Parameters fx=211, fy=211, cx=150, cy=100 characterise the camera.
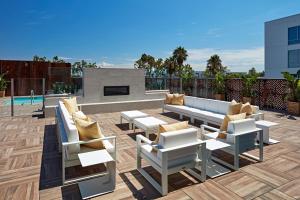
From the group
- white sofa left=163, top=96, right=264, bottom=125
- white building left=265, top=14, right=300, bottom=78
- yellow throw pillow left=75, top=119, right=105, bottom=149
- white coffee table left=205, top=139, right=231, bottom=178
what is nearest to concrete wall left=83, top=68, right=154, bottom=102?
white sofa left=163, top=96, right=264, bottom=125

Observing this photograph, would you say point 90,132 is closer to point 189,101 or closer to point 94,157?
point 94,157

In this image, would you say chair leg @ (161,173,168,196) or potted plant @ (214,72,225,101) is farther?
potted plant @ (214,72,225,101)

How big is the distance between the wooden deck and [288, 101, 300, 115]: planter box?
12.1 ft

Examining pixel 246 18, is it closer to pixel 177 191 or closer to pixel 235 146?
pixel 235 146

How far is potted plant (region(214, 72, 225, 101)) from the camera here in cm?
1184

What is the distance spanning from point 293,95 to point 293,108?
1.96 ft

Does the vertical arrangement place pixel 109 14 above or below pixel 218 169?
above

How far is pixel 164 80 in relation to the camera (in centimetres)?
1302

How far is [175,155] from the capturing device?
302 cm

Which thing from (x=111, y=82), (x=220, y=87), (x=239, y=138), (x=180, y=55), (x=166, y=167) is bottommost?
(x=166, y=167)

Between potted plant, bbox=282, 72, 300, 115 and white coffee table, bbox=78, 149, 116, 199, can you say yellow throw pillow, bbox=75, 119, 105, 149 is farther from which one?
potted plant, bbox=282, 72, 300, 115

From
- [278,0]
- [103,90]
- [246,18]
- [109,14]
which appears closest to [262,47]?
[246,18]

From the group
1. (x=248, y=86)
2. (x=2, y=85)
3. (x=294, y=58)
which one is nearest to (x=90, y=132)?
(x=248, y=86)

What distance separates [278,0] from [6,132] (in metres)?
12.1
